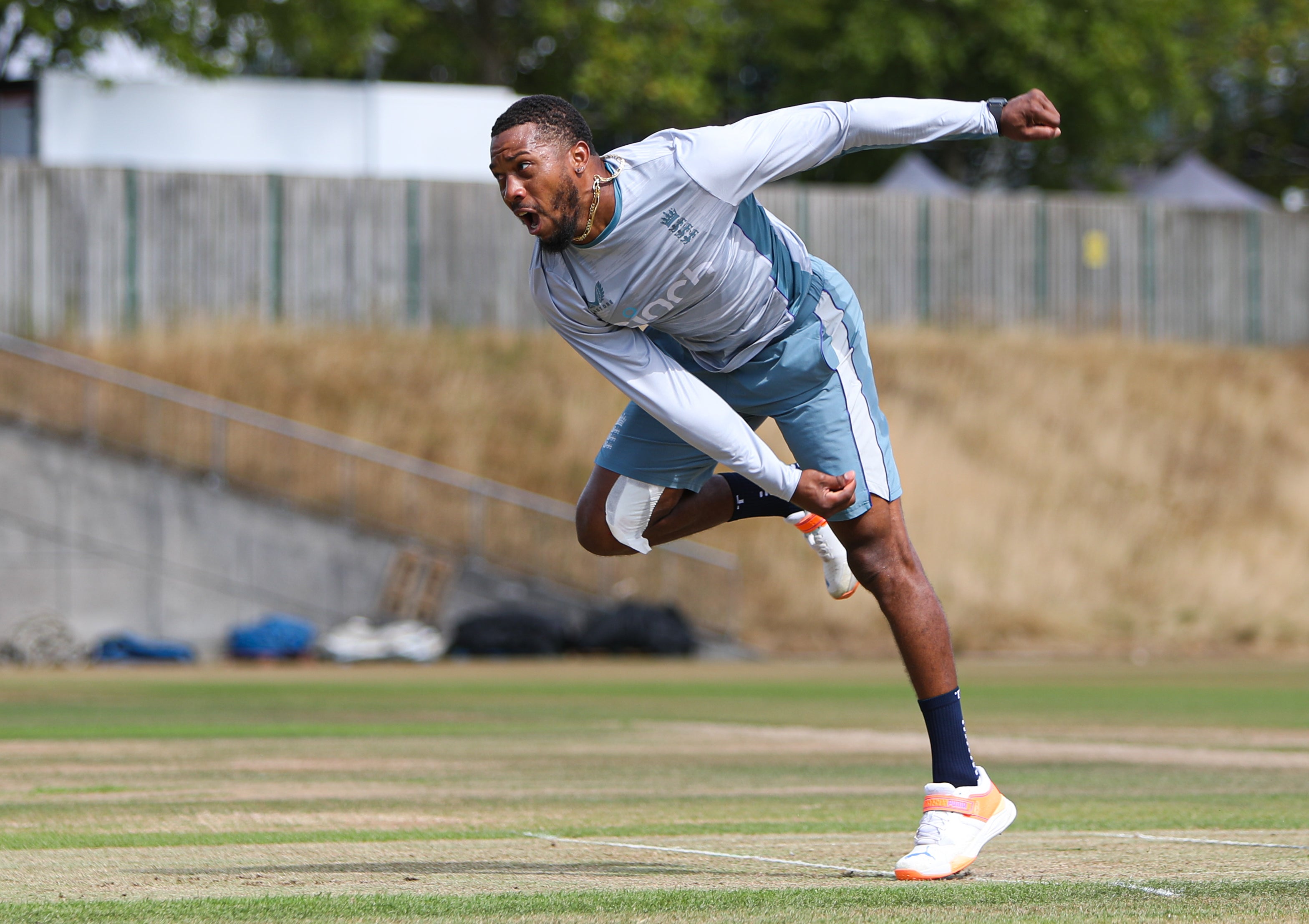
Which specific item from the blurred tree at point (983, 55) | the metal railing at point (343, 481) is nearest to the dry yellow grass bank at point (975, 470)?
the metal railing at point (343, 481)

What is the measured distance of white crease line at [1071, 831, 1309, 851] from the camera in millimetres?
5907

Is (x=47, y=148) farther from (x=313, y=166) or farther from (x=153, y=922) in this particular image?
(x=153, y=922)

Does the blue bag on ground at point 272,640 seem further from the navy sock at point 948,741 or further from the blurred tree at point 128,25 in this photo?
the navy sock at point 948,741

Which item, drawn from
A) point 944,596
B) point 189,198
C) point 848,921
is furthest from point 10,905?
point 189,198

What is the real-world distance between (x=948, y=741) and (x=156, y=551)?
68.4 ft

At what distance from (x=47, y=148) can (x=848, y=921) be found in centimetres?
2779

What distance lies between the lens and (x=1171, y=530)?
95.0 feet

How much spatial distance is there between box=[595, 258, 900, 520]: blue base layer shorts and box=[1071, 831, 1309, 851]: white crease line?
146cm

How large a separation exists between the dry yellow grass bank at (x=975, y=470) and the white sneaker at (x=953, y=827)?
19854mm

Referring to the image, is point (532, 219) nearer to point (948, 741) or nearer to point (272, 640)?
point (948, 741)

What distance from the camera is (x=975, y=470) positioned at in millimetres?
28891

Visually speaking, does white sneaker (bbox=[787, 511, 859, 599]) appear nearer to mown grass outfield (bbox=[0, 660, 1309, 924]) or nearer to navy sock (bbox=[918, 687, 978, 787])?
navy sock (bbox=[918, 687, 978, 787])

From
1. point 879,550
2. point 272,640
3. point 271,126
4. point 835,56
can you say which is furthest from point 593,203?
point 835,56

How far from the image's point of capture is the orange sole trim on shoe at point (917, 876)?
523 cm
